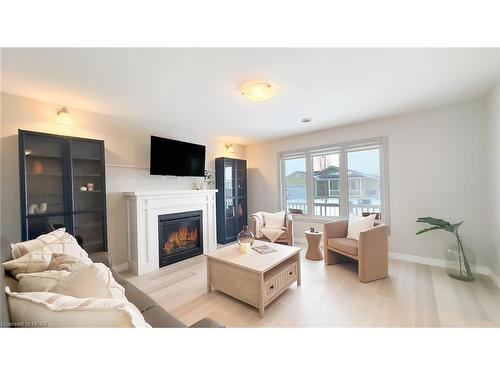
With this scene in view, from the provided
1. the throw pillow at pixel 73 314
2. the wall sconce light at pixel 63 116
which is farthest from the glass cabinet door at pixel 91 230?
the throw pillow at pixel 73 314

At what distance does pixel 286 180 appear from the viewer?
174 inches

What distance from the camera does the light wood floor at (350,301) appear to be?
1644 mm

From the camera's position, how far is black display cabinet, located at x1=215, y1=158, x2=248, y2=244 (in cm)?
416

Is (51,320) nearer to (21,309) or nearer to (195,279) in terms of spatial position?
(21,309)

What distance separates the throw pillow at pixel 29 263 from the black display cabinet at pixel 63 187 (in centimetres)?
117

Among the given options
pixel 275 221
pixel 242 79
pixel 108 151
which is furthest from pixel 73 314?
pixel 275 221

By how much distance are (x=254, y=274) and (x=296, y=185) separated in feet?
9.31

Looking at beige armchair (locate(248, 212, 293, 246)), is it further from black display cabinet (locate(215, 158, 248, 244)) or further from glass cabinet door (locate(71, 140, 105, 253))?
glass cabinet door (locate(71, 140, 105, 253))

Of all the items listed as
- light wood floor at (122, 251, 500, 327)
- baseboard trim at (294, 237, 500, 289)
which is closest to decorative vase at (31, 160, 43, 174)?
light wood floor at (122, 251, 500, 327)

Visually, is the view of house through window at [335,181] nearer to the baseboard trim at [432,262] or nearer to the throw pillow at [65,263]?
the baseboard trim at [432,262]

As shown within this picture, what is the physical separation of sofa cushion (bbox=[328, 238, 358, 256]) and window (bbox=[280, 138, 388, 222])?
3.15ft
